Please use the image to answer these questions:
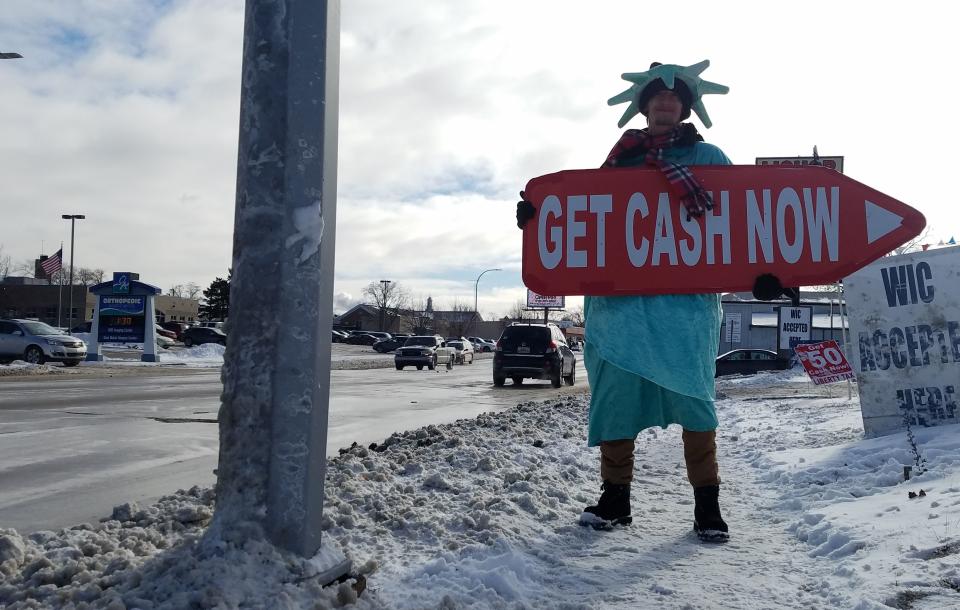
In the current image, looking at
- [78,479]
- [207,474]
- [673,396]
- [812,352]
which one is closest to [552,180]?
[673,396]

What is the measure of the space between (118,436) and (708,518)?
549 cm

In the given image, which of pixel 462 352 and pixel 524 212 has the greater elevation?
pixel 524 212

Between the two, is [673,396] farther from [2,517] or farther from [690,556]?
[2,517]

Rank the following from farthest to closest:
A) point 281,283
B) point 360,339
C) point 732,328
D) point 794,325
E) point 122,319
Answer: point 360,339
point 732,328
point 122,319
point 794,325
point 281,283

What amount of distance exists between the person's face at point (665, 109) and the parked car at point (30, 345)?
999 inches

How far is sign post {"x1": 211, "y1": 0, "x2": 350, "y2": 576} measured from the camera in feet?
7.54

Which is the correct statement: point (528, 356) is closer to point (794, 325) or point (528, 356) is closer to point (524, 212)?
point (794, 325)

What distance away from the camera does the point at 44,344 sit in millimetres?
24625

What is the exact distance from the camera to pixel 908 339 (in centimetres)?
661

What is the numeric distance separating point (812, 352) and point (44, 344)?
23160 mm

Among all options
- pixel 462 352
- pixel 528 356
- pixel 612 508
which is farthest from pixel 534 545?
pixel 462 352

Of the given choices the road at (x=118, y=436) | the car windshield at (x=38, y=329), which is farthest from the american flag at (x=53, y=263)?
the road at (x=118, y=436)

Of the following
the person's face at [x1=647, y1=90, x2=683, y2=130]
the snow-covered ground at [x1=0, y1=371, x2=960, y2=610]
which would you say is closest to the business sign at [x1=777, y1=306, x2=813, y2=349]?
the snow-covered ground at [x1=0, y1=371, x2=960, y2=610]

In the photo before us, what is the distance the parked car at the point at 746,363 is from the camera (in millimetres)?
26453
